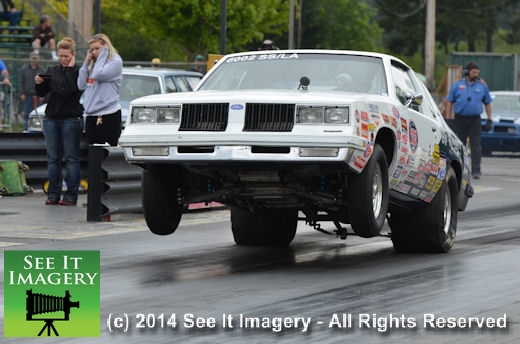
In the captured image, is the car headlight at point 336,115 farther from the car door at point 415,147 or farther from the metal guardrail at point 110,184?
the metal guardrail at point 110,184

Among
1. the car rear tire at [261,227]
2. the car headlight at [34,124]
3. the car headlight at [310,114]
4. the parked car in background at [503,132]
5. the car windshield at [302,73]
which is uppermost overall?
the car windshield at [302,73]

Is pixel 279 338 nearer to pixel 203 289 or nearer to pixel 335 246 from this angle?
pixel 203 289

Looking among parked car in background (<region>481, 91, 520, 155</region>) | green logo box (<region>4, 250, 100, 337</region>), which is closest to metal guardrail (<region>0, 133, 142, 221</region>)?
green logo box (<region>4, 250, 100, 337</region>)

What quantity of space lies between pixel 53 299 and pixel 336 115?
3.19 m

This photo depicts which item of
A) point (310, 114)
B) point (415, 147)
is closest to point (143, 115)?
point (310, 114)

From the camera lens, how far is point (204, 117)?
10867 millimetres

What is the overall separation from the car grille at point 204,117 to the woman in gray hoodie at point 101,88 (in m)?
5.36

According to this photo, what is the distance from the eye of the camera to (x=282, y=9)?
60406mm

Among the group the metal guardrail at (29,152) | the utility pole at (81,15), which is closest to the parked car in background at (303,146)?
the metal guardrail at (29,152)

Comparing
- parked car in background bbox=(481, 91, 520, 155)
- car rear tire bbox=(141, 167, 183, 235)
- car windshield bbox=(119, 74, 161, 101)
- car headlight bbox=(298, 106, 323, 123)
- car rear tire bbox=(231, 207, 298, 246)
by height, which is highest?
car headlight bbox=(298, 106, 323, 123)

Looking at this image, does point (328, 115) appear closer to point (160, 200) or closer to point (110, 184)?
point (160, 200)

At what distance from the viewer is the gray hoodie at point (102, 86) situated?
16188 mm

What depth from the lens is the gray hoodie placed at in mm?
16188

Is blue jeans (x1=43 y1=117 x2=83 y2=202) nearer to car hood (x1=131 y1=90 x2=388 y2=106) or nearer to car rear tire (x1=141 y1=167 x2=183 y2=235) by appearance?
car rear tire (x1=141 y1=167 x2=183 y2=235)
